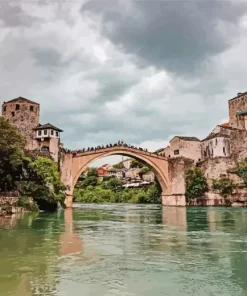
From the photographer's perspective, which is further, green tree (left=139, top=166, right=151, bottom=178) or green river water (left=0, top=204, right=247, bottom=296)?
green tree (left=139, top=166, right=151, bottom=178)

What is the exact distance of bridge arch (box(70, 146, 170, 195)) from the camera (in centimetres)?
4241

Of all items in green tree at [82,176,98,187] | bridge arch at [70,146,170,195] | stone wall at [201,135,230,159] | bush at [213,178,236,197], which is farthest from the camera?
green tree at [82,176,98,187]

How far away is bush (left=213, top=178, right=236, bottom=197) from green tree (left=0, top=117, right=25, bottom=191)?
26870mm

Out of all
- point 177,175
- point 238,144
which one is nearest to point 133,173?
point 238,144

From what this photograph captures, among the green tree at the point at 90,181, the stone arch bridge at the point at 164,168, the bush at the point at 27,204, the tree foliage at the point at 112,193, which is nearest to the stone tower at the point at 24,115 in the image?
the stone arch bridge at the point at 164,168

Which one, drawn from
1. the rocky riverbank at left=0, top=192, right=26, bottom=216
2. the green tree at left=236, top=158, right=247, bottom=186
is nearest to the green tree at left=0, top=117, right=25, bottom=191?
the rocky riverbank at left=0, top=192, right=26, bottom=216

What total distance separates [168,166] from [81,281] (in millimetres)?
44134

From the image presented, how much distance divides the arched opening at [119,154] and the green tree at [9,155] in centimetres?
1256

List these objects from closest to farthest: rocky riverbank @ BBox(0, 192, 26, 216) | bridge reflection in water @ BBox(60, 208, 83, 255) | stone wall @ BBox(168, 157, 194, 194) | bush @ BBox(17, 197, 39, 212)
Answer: bridge reflection in water @ BBox(60, 208, 83, 255) → rocky riverbank @ BBox(0, 192, 26, 216) → bush @ BBox(17, 197, 39, 212) → stone wall @ BBox(168, 157, 194, 194)

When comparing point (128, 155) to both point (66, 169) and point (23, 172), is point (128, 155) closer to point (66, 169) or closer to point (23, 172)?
point (66, 169)

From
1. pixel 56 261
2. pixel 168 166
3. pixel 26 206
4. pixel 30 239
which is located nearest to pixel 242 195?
pixel 168 166

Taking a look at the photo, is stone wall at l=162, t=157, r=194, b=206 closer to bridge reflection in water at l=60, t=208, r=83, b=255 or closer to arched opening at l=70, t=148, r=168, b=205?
arched opening at l=70, t=148, r=168, b=205

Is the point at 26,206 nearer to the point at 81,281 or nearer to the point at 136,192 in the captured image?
the point at 81,281

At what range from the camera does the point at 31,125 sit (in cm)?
4744
